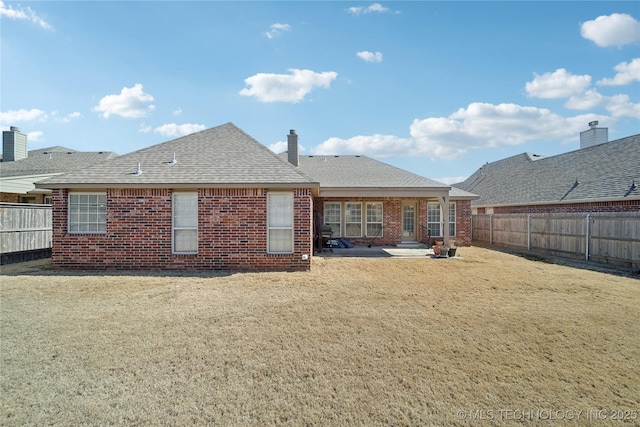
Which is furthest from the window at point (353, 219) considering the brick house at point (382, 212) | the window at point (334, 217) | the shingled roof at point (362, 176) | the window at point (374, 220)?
the shingled roof at point (362, 176)

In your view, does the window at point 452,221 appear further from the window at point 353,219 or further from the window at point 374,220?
the window at point 353,219

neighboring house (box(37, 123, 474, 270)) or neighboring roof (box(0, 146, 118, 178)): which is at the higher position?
neighboring roof (box(0, 146, 118, 178))

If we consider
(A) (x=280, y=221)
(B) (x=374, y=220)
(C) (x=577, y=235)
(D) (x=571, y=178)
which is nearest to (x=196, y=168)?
(A) (x=280, y=221)

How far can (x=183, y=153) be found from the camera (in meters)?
11.5

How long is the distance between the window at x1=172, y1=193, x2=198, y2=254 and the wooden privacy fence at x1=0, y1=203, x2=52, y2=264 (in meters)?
6.37

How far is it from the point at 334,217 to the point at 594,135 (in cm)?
2081

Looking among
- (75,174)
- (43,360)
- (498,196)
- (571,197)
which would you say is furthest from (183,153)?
(498,196)

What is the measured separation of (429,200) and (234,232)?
11053 mm

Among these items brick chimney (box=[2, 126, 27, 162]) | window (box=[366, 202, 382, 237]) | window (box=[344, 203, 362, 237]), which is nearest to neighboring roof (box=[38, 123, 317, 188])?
window (box=[344, 203, 362, 237])

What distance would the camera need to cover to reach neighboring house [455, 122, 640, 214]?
14.1 metres

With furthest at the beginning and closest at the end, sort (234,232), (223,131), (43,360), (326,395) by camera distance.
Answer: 1. (223,131)
2. (234,232)
3. (43,360)
4. (326,395)

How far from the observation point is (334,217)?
1680cm

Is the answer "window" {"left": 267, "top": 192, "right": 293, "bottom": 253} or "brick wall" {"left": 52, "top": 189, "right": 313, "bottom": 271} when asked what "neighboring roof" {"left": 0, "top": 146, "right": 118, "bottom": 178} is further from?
"window" {"left": 267, "top": 192, "right": 293, "bottom": 253}

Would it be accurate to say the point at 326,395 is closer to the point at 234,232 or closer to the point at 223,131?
the point at 234,232
